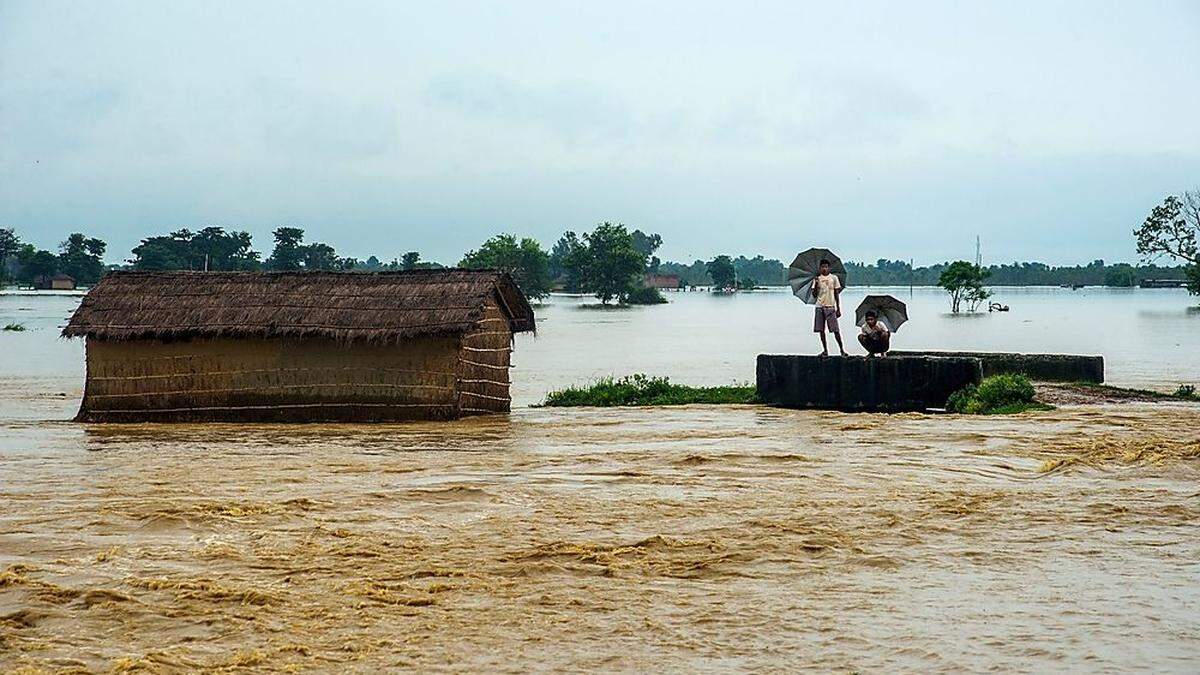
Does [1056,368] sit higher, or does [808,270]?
[808,270]

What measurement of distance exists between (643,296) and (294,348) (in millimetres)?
93900

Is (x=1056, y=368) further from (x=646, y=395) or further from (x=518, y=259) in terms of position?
(x=518, y=259)

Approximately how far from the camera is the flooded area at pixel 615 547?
6012 millimetres

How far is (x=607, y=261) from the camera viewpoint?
317ft

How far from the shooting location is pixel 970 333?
55.6m

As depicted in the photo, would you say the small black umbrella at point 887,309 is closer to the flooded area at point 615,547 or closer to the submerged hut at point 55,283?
the flooded area at point 615,547

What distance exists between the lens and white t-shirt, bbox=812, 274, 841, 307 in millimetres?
16453

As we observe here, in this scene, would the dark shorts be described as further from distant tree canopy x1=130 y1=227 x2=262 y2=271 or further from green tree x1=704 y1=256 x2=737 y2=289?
green tree x1=704 y1=256 x2=737 y2=289

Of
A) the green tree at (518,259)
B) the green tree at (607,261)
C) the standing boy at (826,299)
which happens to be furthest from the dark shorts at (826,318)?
the green tree at (607,261)

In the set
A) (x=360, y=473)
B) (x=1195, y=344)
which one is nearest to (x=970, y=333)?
(x=1195, y=344)

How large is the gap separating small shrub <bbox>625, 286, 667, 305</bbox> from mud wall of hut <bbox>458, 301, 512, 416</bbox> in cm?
8928

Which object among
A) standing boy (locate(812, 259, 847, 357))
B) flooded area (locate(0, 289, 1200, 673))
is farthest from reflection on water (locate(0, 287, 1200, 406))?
flooded area (locate(0, 289, 1200, 673))

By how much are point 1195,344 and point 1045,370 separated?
24571 mm

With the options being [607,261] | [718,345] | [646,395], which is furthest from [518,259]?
[646,395]
